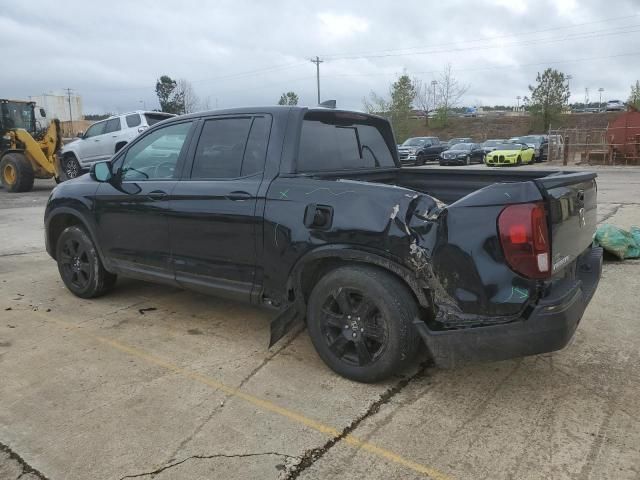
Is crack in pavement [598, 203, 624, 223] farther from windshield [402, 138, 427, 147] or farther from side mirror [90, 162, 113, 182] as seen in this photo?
windshield [402, 138, 427, 147]

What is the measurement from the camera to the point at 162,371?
3.54 meters

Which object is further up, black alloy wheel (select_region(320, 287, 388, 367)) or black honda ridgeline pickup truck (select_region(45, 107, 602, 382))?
black honda ridgeline pickup truck (select_region(45, 107, 602, 382))

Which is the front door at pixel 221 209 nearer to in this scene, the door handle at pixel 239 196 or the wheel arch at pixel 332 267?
the door handle at pixel 239 196

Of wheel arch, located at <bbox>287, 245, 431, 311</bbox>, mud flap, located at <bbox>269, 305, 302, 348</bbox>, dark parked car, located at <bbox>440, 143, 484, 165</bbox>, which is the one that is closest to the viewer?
wheel arch, located at <bbox>287, 245, 431, 311</bbox>

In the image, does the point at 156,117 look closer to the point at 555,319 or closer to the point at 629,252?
the point at 629,252

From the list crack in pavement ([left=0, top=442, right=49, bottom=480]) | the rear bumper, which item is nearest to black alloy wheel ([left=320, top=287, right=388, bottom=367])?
the rear bumper

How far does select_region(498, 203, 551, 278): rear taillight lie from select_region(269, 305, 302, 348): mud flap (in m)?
1.46

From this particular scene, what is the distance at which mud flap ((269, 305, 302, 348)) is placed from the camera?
3459 mm

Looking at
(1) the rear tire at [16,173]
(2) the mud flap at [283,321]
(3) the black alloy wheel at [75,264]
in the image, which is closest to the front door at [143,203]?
→ (3) the black alloy wheel at [75,264]

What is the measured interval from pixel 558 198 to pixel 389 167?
194cm

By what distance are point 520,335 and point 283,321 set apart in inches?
58.5

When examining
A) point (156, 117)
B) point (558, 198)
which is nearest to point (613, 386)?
point (558, 198)

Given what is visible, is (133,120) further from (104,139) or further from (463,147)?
(463,147)

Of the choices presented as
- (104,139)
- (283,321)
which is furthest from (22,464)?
(104,139)
